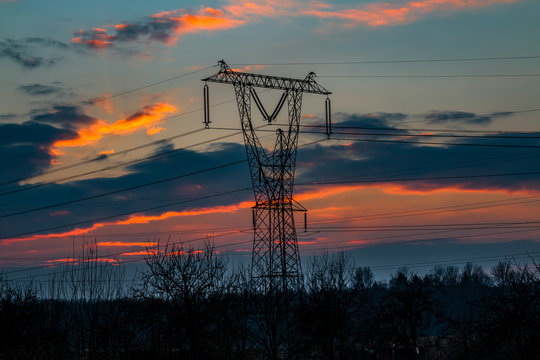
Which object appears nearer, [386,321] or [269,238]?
[269,238]

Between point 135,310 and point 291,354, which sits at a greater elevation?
point 135,310

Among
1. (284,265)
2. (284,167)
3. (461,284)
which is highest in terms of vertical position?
(284,167)

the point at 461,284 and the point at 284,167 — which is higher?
the point at 284,167

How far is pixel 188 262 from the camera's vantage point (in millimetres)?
53125

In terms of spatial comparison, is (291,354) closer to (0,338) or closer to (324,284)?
(324,284)

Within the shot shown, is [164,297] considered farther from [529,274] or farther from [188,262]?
[529,274]

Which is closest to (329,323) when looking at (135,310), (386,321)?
(386,321)

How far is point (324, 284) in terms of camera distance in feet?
204

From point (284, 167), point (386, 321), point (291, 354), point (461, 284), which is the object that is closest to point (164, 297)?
point (291, 354)

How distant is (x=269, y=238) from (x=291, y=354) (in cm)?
922

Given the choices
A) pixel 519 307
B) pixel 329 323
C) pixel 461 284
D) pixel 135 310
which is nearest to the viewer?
pixel 519 307

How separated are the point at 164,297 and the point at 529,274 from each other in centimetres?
2837

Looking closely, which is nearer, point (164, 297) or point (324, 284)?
point (164, 297)

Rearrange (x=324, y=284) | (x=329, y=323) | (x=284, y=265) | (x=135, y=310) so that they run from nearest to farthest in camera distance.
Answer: (x=284, y=265), (x=135, y=310), (x=329, y=323), (x=324, y=284)
